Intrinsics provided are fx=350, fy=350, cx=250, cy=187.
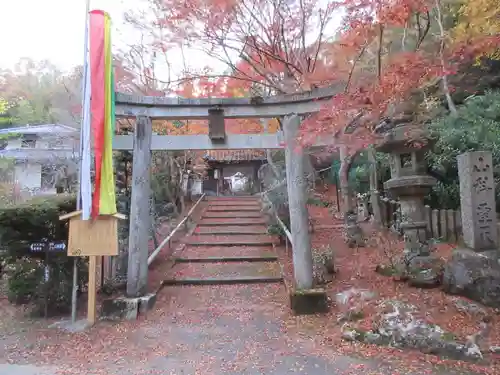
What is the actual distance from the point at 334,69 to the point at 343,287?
639 cm

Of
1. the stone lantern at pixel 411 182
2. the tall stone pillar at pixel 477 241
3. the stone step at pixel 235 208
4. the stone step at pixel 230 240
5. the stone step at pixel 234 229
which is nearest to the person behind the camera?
the tall stone pillar at pixel 477 241

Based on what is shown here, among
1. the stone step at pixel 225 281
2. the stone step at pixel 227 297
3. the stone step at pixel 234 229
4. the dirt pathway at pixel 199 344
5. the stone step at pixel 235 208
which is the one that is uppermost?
the stone step at pixel 235 208

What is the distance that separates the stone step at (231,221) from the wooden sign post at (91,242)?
806 cm

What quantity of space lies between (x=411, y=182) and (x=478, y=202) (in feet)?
3.78

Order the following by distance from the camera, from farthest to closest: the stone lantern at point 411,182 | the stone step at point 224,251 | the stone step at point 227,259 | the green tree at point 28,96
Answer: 1. the green tree at point 28,96
2. the stone step at point 224,251
3. the stone step at point 227,259
4. the stone lantern at point 411,182

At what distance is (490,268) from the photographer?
5516 millimetres

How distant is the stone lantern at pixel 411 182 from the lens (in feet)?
22.3

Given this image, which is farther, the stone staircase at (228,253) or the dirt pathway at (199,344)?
the stone staircase at (228,253)

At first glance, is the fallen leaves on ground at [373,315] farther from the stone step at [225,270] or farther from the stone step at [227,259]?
the stone step at [227,259]

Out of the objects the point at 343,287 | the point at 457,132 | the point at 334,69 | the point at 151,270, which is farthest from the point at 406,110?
the point at 151,270

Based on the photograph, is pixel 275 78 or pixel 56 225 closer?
pixel 56 225

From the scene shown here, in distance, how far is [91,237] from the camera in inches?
225

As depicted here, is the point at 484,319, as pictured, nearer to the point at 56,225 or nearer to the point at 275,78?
the point at 56,225

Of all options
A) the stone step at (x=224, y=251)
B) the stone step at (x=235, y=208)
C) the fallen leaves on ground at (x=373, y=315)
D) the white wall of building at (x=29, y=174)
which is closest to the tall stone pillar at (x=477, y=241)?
the fallen leaves on ground at (x=373, y=315)
